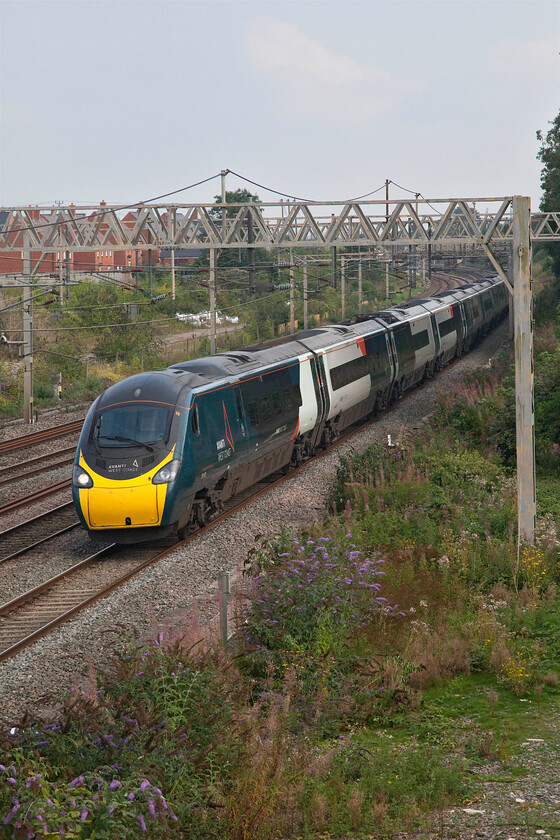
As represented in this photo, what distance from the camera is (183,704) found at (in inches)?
267

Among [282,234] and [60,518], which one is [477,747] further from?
[282,234]

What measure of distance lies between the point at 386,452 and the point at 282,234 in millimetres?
9498

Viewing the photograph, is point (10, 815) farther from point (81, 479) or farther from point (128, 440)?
point (128, 440)

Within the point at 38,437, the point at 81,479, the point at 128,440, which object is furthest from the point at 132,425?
the point at 38,437

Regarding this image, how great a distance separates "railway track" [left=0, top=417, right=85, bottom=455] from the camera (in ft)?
75.3

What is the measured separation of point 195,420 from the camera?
45.1ft

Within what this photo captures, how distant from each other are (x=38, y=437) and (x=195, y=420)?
1196 cm

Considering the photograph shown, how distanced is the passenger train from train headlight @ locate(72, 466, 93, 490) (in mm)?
16

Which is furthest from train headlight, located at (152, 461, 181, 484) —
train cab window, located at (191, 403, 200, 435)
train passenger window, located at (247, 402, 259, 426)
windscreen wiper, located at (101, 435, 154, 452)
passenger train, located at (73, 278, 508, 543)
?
train passenger window, located at (247, 402, 259, 426)

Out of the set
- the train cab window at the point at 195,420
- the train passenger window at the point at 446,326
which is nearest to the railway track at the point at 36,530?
the train cab window at the point at 195,420

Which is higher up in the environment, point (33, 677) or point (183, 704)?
point (183, 704)

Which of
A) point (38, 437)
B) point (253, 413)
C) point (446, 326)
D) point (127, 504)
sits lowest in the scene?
point (38, 437)

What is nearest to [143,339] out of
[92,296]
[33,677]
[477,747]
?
[92,296]

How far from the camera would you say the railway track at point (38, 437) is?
2295 cm
